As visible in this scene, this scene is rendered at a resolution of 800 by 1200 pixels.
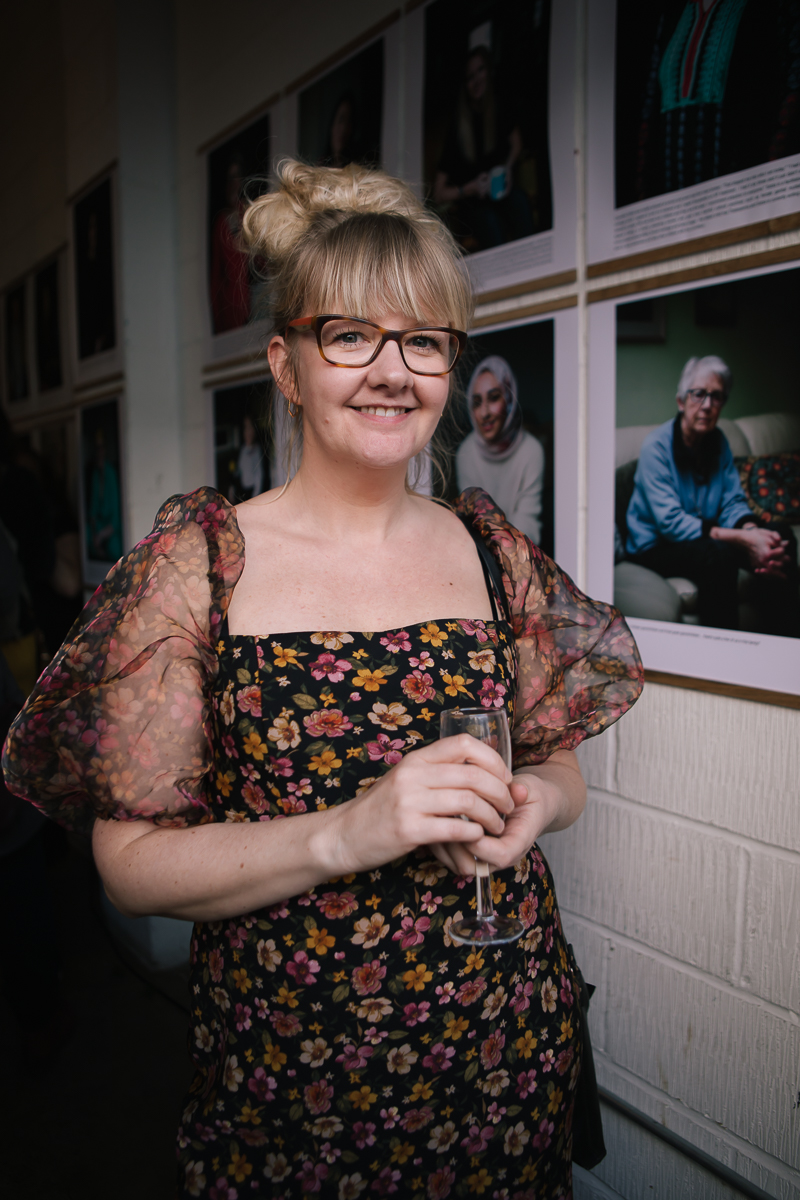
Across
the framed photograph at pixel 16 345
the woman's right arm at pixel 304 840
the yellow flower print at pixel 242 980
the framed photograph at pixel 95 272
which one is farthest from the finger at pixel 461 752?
the framed photograph at pixel 16 345

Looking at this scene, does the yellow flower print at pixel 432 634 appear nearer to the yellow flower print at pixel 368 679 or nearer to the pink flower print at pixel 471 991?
the yellow flower print at pixel 368 679

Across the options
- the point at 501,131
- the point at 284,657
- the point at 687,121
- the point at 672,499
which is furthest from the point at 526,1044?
the point at 501,131

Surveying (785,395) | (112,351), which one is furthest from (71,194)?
(785,395)

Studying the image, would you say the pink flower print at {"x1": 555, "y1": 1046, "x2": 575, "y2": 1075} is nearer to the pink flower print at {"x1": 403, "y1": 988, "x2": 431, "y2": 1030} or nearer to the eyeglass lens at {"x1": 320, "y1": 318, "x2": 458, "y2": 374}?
the pink flower print at {"x1": 403, "y1": 988, "x2": 431, "y2": 1030}

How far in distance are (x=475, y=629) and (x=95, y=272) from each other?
2.82m

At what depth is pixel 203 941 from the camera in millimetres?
1124

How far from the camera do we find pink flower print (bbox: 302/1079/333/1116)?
1.00 metres

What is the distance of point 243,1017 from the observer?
1.04m

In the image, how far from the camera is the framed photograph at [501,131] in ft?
5.13

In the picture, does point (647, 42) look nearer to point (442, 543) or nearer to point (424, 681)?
point (442, 543)

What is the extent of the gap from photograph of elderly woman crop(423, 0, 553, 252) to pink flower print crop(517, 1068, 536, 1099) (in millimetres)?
1577

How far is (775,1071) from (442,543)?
1094 mm

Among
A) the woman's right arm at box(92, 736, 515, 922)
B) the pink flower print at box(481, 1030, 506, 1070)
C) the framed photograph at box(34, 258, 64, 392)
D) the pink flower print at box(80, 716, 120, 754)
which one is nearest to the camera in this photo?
the woman's right arm at box(92, 736, 515, 922)

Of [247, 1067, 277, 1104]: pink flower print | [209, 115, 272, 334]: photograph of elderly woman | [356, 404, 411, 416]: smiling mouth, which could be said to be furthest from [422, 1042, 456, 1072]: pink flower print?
[209, 115, 272, 334]: photograph of elderly woman
